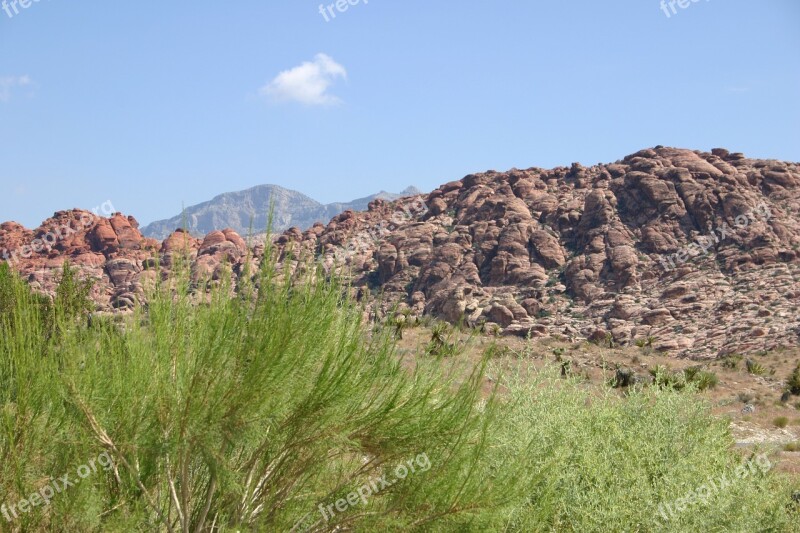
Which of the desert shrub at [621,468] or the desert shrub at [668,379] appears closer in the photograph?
the desert shrub at [621,468]

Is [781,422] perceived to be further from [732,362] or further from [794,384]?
[732,362]

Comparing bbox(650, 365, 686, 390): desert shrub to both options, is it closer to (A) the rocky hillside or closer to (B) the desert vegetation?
(B) the desert vegetation

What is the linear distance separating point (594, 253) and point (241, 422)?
65340mm

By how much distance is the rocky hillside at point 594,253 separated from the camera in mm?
53625

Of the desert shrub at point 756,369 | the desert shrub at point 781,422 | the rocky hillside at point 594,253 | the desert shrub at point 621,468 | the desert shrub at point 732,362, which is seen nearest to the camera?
the desert shrub at point 621,468

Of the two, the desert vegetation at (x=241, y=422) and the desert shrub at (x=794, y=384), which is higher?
the desert vegetation at (x=241, y=422)

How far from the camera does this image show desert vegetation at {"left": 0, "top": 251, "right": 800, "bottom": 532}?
17.6ft

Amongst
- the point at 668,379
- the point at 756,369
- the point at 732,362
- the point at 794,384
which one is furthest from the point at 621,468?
the point at 732,362

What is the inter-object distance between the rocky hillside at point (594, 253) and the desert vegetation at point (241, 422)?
4335cm

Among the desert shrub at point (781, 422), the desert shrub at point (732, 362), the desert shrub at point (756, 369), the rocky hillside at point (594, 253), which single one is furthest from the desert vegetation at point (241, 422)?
the rocky hillside at point (594, 253)

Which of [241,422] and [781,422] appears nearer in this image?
[241,422]

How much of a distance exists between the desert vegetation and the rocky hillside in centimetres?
4335

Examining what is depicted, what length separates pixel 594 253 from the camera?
67.5 m

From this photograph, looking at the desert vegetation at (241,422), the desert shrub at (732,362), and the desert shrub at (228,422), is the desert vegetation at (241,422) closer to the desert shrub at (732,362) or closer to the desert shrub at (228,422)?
the desert shrub at (228,422)
